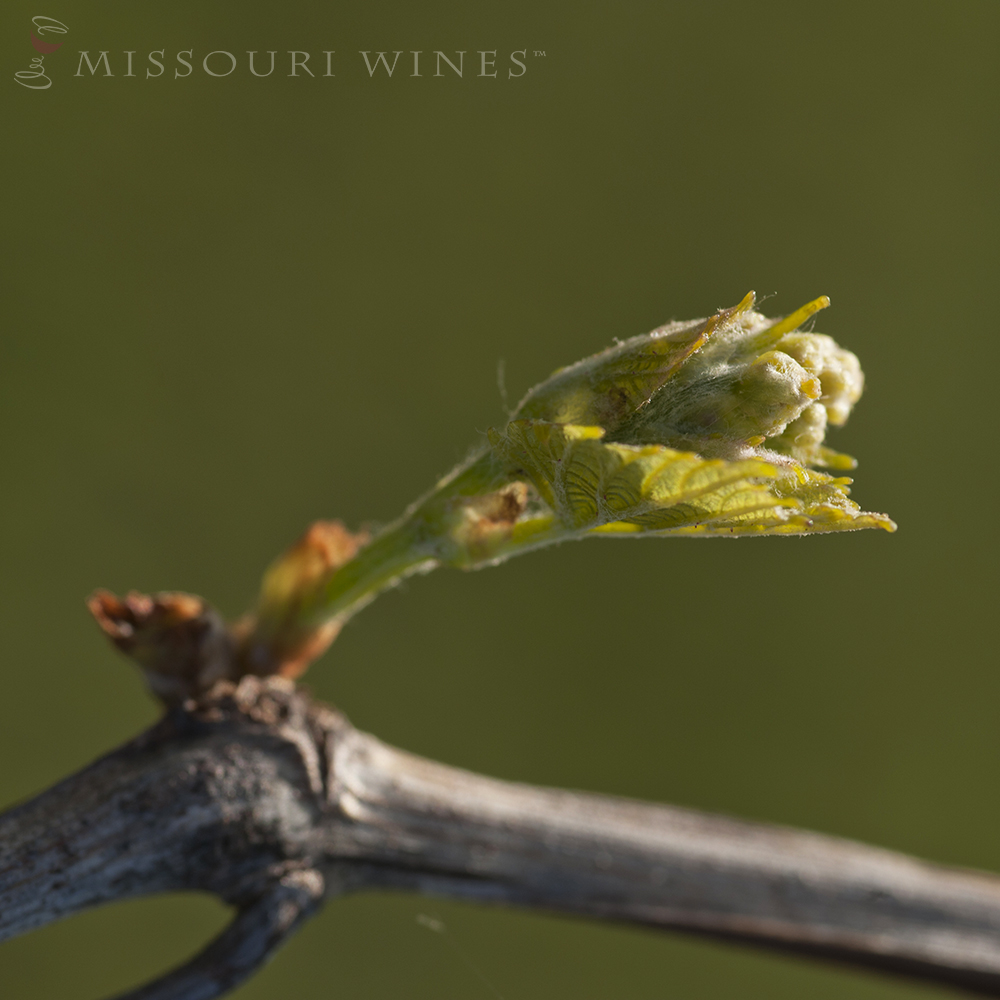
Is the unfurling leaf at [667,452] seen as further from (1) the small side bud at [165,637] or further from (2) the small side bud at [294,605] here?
(1) the small side bud at [165,637]

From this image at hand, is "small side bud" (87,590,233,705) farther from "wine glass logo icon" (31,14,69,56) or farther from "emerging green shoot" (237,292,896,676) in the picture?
"wine glass logo icon" (31,14,69,56)

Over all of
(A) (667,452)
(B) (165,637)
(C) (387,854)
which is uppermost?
(A) (667,452)

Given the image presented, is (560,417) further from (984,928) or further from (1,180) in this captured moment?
(1,180)

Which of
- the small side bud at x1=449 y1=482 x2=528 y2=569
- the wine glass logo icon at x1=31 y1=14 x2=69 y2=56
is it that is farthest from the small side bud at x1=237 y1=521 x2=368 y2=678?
the wine glass logo icon at x1=31 y1=14 x2=69 y2=56

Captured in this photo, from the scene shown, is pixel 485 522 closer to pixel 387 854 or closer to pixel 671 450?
pixel 671 450

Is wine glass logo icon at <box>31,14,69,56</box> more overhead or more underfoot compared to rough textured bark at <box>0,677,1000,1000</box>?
more overhead

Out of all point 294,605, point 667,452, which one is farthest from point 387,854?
point 667,452

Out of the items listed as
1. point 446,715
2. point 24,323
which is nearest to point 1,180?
point 24,323
